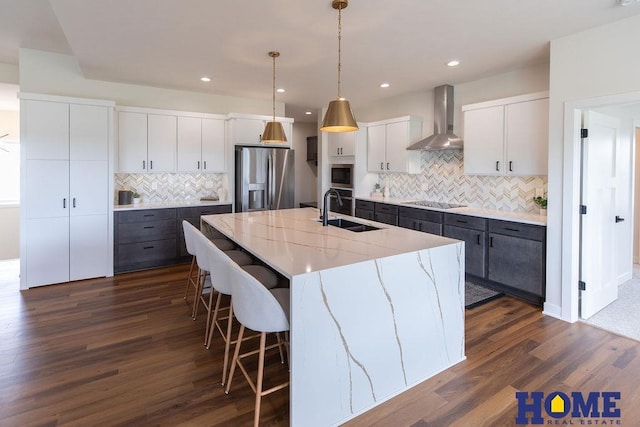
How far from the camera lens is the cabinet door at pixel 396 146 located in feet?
17.6


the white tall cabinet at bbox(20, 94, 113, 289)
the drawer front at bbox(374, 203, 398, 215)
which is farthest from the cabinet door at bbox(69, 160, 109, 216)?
the drawer front at bbox(374, 203, 398, 215)

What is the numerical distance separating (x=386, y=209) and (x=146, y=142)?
362cm

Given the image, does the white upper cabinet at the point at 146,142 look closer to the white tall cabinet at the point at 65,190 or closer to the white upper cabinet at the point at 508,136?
the white tall cabinet at the point at 65,190

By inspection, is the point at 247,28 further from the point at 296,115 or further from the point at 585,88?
the point at 296,115

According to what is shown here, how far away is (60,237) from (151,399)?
310 centimetres

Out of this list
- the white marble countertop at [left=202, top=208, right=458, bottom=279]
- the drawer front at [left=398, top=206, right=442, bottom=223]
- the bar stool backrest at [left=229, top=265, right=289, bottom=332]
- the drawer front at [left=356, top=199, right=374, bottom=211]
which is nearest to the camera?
the bar stool backrest at [left=229, top=265, right=289, bottom=332]

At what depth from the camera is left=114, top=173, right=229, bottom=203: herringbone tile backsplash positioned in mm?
5223

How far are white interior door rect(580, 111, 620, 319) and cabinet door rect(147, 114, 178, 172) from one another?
4973 mm

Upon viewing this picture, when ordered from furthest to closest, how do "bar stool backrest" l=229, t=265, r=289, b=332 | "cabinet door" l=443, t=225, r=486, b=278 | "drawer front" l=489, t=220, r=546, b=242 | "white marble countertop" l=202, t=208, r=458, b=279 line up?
"cabinet door" l=443, t=225, r=486, b=278 → "drawer front" l=489, t=220, r=546, b=242 → "white marble countertop" l=202, t=208, r=458, b=279 → "bar stool backrest" l=229, t=265, r=289, b=332

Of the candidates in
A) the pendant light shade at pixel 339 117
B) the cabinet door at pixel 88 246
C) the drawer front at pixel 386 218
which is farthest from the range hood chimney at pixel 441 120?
the cabinet door at pixel 88 246

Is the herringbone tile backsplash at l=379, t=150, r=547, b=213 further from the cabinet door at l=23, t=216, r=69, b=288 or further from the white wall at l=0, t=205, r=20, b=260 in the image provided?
the white wall at l=0, t=205, r=20, b=260

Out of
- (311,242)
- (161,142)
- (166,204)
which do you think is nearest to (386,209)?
(311,242)

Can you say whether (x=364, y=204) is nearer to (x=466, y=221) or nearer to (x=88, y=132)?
(x=466, y=221)

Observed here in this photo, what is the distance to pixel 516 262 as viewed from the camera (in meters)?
3.75
